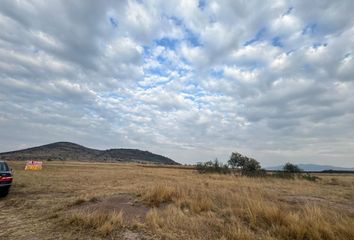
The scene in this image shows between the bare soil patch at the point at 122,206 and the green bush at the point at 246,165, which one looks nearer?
the bare soil patch at the point at 122,206

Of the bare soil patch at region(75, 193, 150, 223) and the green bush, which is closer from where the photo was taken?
the bare soil patch at region(75, 193, 150, 223)

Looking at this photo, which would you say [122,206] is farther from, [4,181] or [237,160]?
[237,160]

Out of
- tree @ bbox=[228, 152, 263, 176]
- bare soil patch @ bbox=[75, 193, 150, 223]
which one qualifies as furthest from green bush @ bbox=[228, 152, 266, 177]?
bare soil patch @ bbox=[75, 193, 150, 223]

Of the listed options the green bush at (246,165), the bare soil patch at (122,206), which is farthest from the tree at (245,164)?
the bare soil patch at (122,206)

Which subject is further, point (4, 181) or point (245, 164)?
point (245, 164)

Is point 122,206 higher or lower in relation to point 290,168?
lower

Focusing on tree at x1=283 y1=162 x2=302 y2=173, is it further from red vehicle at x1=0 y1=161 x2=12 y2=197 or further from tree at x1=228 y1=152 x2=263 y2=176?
red vehicle at x1=0 y1=161 x2=12 y2=197

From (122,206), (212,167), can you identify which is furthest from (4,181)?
(212,167)

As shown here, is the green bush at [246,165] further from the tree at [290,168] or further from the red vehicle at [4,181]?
the red vehicle at [4,181]

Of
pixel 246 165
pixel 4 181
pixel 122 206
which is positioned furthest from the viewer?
pixel 246 165

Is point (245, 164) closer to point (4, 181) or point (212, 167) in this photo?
point (212, 167)

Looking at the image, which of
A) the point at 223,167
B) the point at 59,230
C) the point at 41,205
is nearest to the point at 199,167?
the point at 223,167

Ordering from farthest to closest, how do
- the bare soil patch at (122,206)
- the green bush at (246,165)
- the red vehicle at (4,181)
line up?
the green bush at (246,165), the red vehicle at (4,181), the bare soil patch at (122,206)

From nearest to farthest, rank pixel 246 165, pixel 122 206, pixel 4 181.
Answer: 1. pixel 122 206
2. pixel 4 181
3. pixel 246 165
